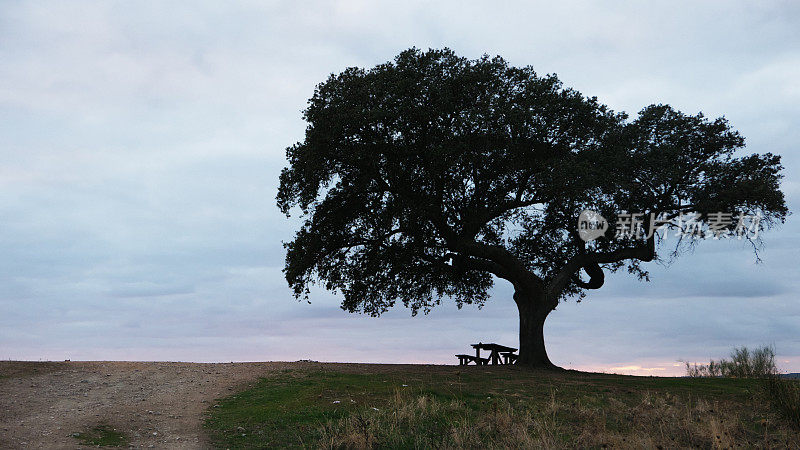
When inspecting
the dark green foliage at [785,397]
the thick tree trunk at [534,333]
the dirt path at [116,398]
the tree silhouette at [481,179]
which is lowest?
the dirt path at [116,398]

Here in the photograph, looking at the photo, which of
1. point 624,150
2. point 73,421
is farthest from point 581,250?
point 73,421

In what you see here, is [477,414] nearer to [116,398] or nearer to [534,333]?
[116,398]

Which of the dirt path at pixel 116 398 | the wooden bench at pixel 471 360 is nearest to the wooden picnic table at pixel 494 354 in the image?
the wooden bench at pixel 471 360

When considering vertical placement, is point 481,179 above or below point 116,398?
above

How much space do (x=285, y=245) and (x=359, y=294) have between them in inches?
188

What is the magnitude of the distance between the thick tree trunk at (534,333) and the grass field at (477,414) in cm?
502

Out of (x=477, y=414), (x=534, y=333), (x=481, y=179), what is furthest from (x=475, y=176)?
(x=477, y=414)

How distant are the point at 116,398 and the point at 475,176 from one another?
16655mm

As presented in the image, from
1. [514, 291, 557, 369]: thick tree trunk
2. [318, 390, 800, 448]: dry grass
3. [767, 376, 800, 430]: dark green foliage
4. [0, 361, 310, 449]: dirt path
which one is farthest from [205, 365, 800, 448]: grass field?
[514, 291, 557, 369]: thick tree trunk

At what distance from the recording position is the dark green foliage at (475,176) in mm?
25641

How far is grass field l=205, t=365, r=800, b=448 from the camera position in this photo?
12.8 metres

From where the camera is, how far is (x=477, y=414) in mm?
15625

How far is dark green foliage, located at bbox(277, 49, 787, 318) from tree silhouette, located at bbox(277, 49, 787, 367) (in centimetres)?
6

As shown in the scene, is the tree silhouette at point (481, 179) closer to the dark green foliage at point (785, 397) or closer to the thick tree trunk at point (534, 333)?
the thick tree trunk at point (534, 333)
